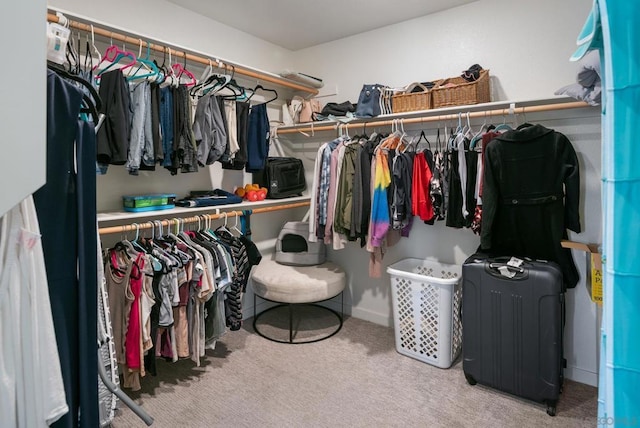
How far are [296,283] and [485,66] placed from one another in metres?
2.07

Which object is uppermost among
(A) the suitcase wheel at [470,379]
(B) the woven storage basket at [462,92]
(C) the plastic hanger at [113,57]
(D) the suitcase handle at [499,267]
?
(C) the plastic hanger at [113,57]

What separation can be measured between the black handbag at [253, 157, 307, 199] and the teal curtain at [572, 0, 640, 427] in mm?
2625

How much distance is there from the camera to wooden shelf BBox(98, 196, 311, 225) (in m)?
2.24

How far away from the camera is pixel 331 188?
2912mm

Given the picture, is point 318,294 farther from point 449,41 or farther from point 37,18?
point 37,18

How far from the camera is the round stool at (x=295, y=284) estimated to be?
9.53 feet

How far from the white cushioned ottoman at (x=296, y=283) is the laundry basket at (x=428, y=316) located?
52 centimetres

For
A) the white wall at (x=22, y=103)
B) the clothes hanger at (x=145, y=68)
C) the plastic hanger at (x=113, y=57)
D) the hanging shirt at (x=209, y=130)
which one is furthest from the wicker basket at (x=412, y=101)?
the white wall at (x=22, y=103)

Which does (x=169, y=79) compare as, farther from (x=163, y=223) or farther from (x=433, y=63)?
(x=433, y=63)

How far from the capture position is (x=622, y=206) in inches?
31.6

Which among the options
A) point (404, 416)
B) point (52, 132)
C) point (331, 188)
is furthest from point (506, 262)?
point (52, 132)

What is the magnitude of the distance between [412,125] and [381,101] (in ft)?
1.08

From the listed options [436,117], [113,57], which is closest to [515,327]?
[436,117]

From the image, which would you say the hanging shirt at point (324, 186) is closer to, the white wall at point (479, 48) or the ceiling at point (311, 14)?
the white wall at point (479, 48)
